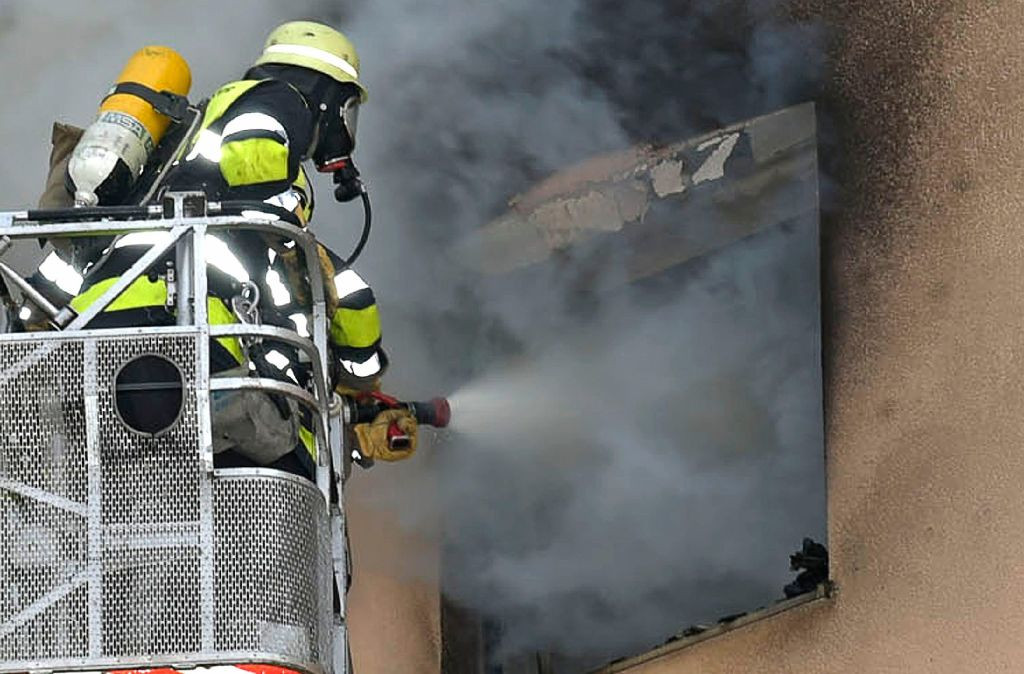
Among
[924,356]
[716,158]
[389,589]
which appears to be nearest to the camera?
[924,356]

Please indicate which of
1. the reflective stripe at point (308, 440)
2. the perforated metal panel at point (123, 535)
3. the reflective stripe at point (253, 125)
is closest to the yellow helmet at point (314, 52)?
the reflective stripe at point (253, 125)

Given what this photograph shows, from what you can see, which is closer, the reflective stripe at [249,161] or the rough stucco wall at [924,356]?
the reflective stripe at [249,161]

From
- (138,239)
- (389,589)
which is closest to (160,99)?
(138,239)

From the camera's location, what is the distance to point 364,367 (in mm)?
6598

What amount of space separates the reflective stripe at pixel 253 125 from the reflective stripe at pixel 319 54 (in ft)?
1.71

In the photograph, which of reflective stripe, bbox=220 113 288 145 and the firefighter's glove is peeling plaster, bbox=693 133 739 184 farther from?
reflective stripe, bbox=220 113 288 145

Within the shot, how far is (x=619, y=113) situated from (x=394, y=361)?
125 centimetres

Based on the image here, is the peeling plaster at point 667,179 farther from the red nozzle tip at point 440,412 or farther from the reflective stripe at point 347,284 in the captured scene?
the reflective stripe at point 347,284

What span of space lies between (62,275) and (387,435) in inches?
41.3

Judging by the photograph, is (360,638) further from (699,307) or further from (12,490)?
(12,490)

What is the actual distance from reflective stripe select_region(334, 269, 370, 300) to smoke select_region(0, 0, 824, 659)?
6.25 feet

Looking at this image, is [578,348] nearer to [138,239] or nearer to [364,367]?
[364,367]

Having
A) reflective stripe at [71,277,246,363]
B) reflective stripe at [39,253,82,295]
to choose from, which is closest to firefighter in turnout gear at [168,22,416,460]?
reflective stripe at [71,277,246,363]

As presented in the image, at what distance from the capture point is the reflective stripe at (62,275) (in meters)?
6.37
